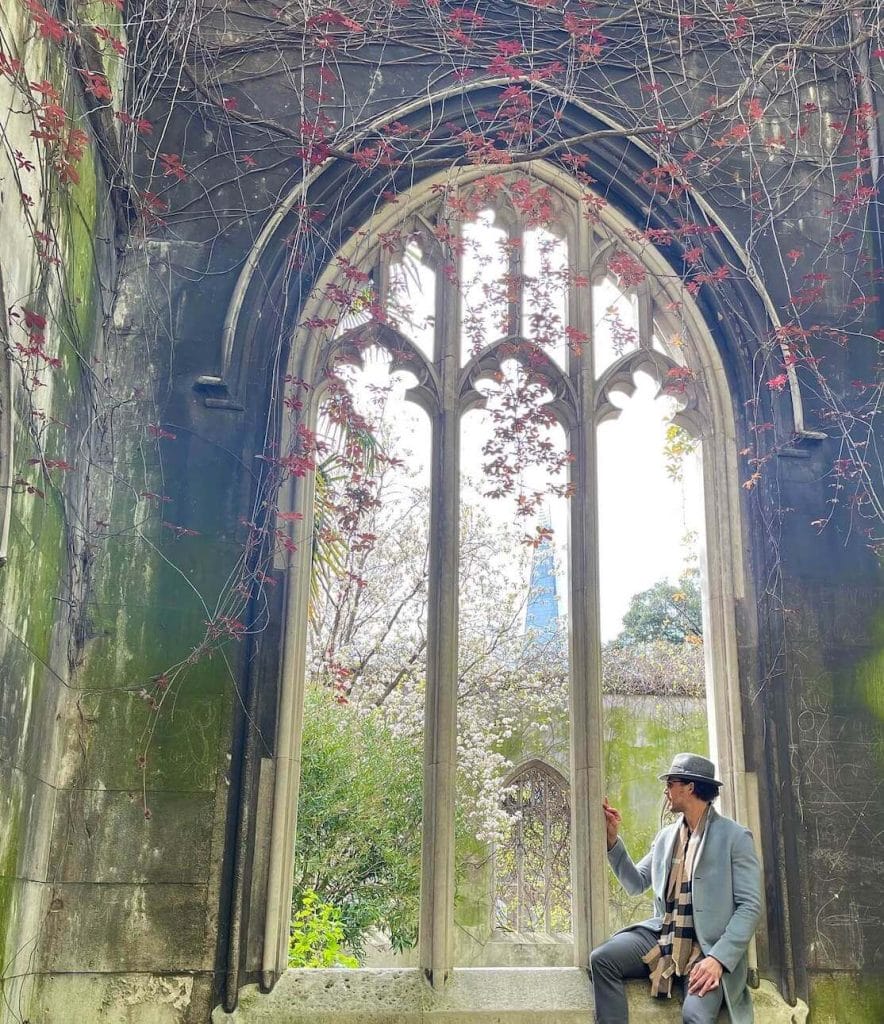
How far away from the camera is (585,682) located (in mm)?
3979

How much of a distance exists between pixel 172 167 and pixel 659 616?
999 cm

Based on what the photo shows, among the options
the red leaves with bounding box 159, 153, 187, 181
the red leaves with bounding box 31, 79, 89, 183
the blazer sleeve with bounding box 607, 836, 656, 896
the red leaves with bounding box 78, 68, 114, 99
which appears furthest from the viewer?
the red leaves with bounding box 159, 153, 187, 181

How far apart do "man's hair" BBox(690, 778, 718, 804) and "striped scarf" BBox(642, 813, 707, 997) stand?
0.18 feet

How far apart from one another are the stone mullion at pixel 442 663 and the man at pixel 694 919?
20.3 inches

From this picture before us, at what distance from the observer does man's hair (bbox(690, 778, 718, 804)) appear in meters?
3.54

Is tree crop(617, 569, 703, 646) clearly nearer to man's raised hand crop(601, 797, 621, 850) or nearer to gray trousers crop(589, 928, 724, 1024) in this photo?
man's raised hand crop(601, 797, 621, 850)

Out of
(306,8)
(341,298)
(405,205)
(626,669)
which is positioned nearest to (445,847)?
(341,298)

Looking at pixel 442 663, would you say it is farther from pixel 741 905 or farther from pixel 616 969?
pixel 741 905

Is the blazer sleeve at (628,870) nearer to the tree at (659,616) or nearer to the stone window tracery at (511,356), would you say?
the stone window tracery at (511,356)

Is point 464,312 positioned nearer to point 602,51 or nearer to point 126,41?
point 602,51

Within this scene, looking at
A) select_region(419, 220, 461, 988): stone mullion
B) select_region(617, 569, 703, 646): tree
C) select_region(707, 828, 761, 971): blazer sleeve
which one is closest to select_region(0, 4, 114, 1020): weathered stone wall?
select_region(419, 220, 461, 988): stone mullion

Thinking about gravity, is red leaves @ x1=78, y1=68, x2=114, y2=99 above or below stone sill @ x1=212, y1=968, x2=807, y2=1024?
above

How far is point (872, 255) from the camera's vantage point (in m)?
4.72

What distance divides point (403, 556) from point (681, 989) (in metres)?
4.59
